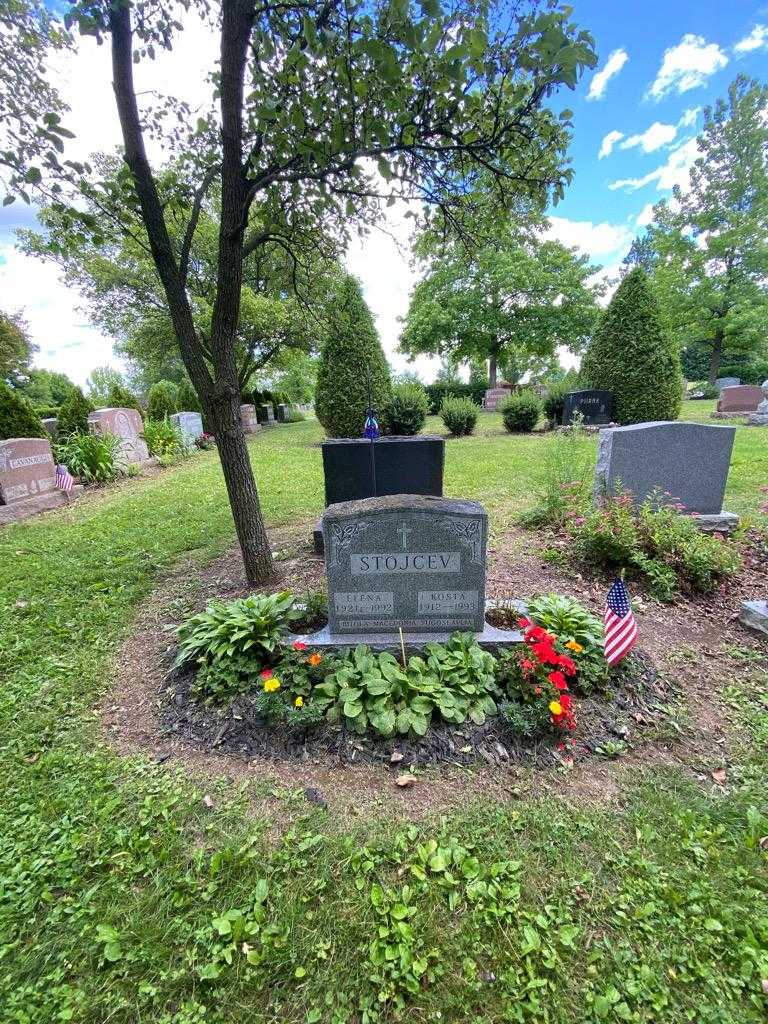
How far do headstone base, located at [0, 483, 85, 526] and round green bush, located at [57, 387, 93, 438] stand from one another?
2443 mm

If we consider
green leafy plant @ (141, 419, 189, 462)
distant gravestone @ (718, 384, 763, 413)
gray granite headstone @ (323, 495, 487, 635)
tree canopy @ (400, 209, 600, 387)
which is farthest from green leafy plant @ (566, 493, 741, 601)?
tree canopy @ (400, 209, 600, 387)

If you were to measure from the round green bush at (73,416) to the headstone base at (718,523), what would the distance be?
37.2 feet

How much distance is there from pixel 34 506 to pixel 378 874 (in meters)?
7.77

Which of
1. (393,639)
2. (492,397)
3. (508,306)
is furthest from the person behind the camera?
(492,397)

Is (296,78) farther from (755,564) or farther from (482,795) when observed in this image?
(755,564)

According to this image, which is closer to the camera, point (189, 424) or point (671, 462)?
point (671, 462)

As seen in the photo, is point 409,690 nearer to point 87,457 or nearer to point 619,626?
point 619,626

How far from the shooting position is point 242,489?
3.49 meters

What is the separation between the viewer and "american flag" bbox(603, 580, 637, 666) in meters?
2.38

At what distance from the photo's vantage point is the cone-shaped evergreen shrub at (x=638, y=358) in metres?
10.6

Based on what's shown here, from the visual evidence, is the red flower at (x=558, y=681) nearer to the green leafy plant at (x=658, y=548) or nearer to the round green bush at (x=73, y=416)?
the green leafy plant at (x=658, y=548)

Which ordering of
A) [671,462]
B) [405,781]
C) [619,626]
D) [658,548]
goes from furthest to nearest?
[671,462] < [658,548] < [619,626] < [405,781]

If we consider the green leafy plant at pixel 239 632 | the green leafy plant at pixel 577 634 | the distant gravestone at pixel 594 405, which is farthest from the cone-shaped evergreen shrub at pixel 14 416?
the distant gravestone at pixel 594 405

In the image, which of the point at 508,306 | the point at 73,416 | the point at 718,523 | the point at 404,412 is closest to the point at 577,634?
the point at 718,523
